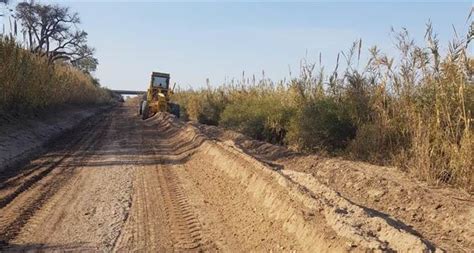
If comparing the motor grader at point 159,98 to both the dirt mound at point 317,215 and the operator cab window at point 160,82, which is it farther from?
the dirt mound at point 317,215

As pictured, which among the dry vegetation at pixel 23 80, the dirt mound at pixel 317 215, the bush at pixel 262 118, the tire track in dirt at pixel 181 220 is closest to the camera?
the dirt mound at pixel 317 215

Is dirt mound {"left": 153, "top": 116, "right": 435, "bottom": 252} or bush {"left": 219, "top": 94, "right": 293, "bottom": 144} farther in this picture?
bush {"left": 219, "top": 94, "right": 293, "bottom": 144}

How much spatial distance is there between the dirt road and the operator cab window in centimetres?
2082

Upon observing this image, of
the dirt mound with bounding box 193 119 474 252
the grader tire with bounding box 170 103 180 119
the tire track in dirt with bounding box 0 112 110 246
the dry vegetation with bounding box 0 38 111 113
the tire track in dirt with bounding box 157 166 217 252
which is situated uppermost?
the dry vegetation with bounding box 0 38 111 113

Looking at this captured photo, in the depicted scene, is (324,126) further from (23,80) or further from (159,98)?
(159,98)

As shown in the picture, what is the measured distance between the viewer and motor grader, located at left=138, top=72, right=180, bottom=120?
3172 centimetres

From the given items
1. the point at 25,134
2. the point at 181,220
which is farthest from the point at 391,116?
the point at 25,134

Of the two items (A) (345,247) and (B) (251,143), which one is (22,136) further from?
(A) (345,247)

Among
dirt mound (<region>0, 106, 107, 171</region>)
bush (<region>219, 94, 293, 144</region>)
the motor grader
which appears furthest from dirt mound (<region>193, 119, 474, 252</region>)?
the motor grader

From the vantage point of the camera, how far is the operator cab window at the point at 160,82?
3416 cm

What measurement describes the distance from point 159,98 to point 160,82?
2.88 meters

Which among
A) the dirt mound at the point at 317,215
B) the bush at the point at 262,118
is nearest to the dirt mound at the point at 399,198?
the dirt mound at the point at 317,215

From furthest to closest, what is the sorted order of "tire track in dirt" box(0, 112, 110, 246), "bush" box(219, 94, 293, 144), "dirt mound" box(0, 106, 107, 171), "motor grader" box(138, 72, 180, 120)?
"motor grader" box(138, 72, 180, 120)
"bush" box(219, 94, 293, 144)
"dirt mound" box(0, 106, 107, 171)
"tire track in dirt" box(0, 112, 110, 246)

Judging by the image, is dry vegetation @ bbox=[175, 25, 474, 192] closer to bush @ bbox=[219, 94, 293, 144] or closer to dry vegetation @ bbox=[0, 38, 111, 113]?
bush @ bbox=[219, 94, 293, 144]
